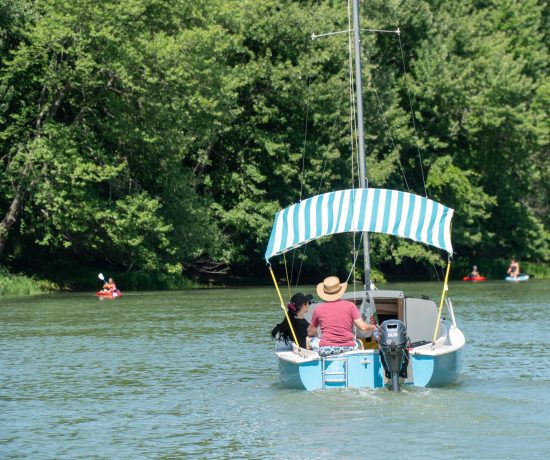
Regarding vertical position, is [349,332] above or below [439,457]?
above

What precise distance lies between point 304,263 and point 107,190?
1272 centimetres

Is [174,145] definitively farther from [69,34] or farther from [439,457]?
[439,457]

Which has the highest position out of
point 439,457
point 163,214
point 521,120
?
point 521,120

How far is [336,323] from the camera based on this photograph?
20.7 m

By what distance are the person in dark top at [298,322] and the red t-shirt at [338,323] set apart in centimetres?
114

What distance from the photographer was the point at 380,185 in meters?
67.1

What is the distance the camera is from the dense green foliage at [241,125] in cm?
5494

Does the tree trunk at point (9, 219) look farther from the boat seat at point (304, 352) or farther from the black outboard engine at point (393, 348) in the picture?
the black outboard engine at point (393, 348)

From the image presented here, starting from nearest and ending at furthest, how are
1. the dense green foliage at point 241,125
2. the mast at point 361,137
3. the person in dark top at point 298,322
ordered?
the person in dark top at point 298,322 → the mast at point 361,137 → the dense green foliage at point 241,125

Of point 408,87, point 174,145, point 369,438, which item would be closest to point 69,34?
point 174,145

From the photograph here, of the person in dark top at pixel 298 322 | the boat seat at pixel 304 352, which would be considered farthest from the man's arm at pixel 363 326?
the person in dark top at pixel 298 322

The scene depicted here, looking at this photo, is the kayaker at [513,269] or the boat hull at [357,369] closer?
the boat hull at [357,369]

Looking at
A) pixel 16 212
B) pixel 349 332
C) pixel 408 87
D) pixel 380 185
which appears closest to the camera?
pixel 349 332

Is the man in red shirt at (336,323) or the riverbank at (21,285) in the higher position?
the riverbank at (21,285)
